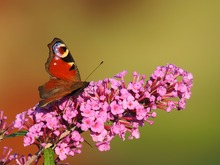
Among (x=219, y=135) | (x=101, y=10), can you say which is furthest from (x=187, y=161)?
(x=101, y=10)

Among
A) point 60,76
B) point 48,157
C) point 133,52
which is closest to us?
point 48,157

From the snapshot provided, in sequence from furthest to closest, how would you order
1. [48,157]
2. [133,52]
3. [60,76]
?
[133,52], [60,76], [48,157]

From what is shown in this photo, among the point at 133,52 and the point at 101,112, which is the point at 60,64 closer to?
the point at 101,112

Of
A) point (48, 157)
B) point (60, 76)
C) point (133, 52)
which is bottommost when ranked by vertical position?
point (48, 157)

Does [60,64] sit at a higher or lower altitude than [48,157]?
higher

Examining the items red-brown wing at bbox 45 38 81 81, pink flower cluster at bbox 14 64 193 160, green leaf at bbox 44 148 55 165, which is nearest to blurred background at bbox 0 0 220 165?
red-brown wing at bbox 45 38 81 81

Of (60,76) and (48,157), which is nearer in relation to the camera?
(48,157)

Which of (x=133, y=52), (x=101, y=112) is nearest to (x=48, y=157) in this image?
(x=101, y=112)

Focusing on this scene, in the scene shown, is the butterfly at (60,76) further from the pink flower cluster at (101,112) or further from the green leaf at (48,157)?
the green leaf at (48,157)

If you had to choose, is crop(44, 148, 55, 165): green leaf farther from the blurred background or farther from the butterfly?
the blurred background
